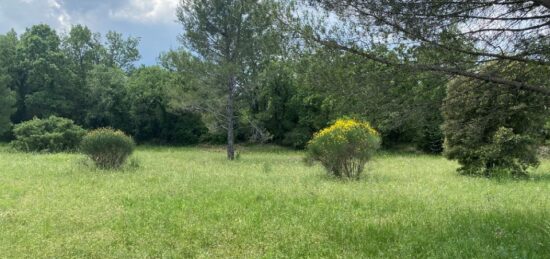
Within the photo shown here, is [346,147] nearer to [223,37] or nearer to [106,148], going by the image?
[106,148]

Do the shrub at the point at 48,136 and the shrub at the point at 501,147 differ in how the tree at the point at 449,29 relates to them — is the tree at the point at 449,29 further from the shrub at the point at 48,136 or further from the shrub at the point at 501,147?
the shrub at the point at 48,136

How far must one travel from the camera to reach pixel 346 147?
1167 centimetres

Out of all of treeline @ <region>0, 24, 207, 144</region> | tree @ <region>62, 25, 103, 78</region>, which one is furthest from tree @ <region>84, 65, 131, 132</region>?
tree @ <region>62, 25, 103, 78</region>

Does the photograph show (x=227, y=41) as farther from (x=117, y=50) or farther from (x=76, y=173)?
(x=117, y=50)

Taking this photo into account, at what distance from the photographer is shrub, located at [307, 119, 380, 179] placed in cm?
1170

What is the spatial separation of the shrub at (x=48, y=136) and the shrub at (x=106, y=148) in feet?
41.8

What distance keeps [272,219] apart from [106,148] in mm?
9068

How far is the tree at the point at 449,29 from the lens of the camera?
5.61 metres

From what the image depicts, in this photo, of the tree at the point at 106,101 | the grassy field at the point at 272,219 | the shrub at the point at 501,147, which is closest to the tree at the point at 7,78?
the tree at the point at 106,101

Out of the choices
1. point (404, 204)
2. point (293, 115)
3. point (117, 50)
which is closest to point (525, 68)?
point (404, 204)

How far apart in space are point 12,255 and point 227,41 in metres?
17.6

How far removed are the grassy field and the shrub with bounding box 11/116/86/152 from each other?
16014 mm

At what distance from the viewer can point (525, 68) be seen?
20.7 ft

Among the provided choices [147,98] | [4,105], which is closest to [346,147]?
[147,98]
